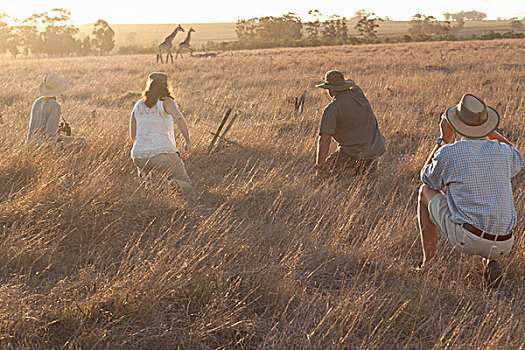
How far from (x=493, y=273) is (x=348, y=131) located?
2.72 m

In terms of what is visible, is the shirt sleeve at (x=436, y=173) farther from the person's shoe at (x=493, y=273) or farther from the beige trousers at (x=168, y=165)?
the beige trousers at (x=168, y=165)

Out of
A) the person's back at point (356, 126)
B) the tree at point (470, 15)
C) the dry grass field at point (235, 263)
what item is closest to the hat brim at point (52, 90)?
the dry grass field at point (235, 263)

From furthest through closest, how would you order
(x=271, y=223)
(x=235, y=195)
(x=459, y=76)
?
(x=459, y=76), (x=235, y=195), (x=271, y=223)

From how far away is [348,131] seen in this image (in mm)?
5641

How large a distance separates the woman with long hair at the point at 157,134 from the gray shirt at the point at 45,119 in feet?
4.00

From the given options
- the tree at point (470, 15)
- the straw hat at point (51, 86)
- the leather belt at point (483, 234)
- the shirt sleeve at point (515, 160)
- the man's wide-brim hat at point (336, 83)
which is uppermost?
the tree at point (470, 15)

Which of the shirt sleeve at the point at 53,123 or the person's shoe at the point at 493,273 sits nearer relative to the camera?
the person's shoe at the point at 493,273

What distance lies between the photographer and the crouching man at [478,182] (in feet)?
10.2

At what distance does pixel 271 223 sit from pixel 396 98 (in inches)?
292

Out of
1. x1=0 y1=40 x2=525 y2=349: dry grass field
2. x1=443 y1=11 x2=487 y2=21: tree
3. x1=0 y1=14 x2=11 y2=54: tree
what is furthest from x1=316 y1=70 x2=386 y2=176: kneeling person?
x1=443 y1=11 x2=487 y2=21: tree

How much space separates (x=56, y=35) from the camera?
60.8 meters

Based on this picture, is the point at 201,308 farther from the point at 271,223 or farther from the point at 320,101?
the point at 320,101

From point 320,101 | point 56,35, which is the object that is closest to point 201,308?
point 320,101

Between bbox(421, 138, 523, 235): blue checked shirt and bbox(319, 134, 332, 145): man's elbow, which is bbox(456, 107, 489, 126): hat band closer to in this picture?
bbox(421, 138, 523, 235): blue checked shirt
